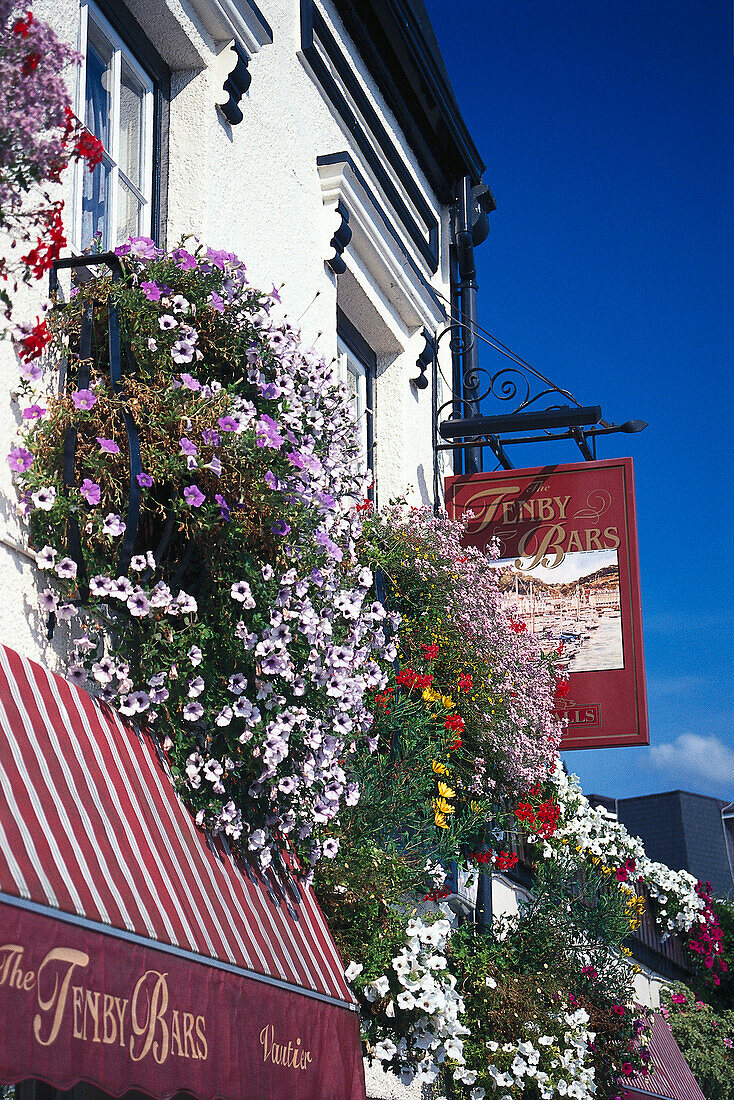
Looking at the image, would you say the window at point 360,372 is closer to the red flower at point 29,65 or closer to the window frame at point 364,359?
the window frame at point 364,359

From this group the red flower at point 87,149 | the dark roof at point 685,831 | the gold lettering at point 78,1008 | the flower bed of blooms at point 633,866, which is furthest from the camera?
the dark roof at point 685,831

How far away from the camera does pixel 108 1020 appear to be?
3.23 metres

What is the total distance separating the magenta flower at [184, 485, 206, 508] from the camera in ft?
14.1

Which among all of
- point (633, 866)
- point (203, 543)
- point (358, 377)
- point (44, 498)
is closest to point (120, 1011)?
point (44, 498)

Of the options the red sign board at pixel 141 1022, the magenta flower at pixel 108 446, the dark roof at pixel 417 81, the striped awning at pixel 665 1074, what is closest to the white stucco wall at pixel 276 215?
the dark roof at pixel 417 81

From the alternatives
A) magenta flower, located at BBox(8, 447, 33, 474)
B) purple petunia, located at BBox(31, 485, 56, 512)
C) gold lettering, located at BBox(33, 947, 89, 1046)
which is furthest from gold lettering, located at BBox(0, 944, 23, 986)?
magenta flower, located at BBox(8, 447, 33, 474)

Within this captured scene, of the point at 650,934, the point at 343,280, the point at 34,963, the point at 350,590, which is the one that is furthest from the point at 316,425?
the point at 650,934

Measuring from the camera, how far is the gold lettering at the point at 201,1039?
12.0 feet

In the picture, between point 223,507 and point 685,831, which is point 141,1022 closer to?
point 223,507

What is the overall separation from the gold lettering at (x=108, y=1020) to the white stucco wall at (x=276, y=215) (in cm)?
132

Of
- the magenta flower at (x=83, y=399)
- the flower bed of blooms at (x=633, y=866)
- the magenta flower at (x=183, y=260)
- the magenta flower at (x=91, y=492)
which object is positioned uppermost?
the magenta flower at (x=183, y=260)

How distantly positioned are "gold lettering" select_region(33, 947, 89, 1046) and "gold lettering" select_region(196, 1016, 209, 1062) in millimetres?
679

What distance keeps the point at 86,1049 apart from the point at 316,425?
293 centimetres

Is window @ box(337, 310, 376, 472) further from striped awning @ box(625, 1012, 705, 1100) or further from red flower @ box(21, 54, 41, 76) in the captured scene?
red flower @ box(21, 54, 41, 76)
